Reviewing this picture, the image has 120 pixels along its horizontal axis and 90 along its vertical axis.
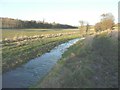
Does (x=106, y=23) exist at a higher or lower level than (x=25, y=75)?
higher

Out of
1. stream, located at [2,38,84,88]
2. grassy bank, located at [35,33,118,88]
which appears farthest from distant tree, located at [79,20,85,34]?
A: grassy bank, located at [35,33,118,88]

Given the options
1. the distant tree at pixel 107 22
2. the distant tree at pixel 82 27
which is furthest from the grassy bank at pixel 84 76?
the distant tree at pixel 82 27

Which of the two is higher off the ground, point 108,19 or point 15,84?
point 108,19

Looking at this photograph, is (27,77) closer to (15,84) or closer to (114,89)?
(15,84)

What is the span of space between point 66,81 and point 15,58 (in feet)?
44.4

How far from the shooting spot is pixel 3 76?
76.2 ft

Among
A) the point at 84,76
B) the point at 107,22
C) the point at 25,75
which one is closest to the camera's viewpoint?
the point at 84,76

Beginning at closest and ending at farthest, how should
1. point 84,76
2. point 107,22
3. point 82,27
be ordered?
point 84,76 < point 107,22 < point 82,27

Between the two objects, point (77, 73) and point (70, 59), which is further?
point (70, 59)

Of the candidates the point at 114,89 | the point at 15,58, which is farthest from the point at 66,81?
the point at 15,58

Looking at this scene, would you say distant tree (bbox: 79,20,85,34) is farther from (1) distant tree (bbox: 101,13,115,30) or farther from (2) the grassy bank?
(2) the grassy bank

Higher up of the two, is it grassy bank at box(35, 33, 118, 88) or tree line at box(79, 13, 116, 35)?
tree line at box(79, 13, 116, 35)

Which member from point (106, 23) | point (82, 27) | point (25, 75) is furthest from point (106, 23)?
point (25, 75)

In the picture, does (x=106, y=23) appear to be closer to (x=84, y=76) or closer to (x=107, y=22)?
(x=107, y=22)
